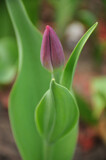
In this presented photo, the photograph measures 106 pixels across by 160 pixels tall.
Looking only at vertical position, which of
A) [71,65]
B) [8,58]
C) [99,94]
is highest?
[71,65]

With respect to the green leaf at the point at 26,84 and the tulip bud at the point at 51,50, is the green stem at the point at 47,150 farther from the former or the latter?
the tulip bud at the point at 51,50

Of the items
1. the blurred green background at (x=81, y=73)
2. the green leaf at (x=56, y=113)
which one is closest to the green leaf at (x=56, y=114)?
the green leaf at (x=56, y=113)

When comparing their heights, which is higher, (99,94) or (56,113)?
(56,113)

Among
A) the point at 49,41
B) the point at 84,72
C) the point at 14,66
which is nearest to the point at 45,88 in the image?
the point at 49,41

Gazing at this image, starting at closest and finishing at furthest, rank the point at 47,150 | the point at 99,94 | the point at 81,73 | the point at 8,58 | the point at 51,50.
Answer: the point at 51,50 → the point at 47,150 → the point at 99,94 → the point at 8,58 → the point at 81,73

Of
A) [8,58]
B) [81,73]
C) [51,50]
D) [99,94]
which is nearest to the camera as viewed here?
[51,50]

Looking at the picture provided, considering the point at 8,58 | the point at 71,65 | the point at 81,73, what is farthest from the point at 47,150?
the point at 81,73

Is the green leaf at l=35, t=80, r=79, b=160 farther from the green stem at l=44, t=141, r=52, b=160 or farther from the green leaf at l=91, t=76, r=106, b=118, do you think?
the green leaf at l=91, t=76, r=106, b=118

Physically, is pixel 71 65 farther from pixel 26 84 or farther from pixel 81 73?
pixel 81 73
